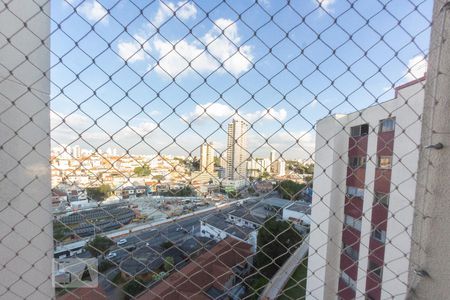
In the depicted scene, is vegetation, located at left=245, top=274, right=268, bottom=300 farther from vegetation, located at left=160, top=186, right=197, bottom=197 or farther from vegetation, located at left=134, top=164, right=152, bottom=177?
vegetation, located at left=134, top=164, right=152, bottom=177

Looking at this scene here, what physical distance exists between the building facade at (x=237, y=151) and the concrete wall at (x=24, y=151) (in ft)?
1.77

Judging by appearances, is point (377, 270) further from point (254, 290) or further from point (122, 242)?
point (122, 242)

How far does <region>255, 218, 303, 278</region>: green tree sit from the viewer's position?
3.89 ft

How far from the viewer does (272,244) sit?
436 cm

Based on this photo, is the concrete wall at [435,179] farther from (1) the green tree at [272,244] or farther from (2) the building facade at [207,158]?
(2) the building facade at [207,158]

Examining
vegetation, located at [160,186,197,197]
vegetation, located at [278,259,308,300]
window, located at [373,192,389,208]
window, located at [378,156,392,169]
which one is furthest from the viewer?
window, located at [378,156,392,169]

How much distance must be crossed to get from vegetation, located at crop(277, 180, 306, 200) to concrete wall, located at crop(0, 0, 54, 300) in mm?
787

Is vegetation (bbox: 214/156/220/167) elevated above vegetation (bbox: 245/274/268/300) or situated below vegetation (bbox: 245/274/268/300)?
above

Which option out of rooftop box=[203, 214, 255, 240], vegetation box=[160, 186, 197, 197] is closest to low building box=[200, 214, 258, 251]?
rooftop box=[203, 214, 255, 240]

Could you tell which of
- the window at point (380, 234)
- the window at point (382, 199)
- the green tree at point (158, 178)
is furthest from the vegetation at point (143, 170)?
the window at point (380, 234)

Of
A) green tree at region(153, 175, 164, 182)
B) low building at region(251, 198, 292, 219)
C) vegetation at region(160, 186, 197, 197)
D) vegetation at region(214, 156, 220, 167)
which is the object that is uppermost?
vegetation at region(214, 156, 220, 167)

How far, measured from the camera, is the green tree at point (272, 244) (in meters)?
1.19

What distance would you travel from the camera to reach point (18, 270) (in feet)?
2.36

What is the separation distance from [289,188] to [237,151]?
1.25ft
